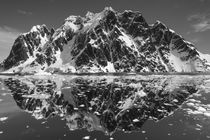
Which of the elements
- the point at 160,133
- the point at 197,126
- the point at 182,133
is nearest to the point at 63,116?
the point at 160,133

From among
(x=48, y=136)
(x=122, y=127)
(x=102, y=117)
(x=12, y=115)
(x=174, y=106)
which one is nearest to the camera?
(x=48, y=136)

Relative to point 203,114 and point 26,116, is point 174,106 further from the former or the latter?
point 26,116

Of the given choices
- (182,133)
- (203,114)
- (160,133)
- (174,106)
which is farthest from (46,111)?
(203,114)

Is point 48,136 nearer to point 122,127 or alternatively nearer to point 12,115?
point 122,127

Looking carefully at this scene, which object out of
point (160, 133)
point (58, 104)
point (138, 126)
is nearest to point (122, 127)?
point (138, 126)

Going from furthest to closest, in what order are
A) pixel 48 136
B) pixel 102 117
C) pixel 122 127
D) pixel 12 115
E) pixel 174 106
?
pixel 174 106 < pixel 12 115 < pixel 102 117 < pixel 122 127 < pixel 48 136

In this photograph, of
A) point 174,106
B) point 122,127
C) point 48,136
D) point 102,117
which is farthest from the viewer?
point 174,106

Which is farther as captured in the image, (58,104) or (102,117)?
(58,104)

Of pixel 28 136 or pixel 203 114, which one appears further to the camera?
pixel 203 114

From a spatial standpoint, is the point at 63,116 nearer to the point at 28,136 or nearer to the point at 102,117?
the point at 102,117
